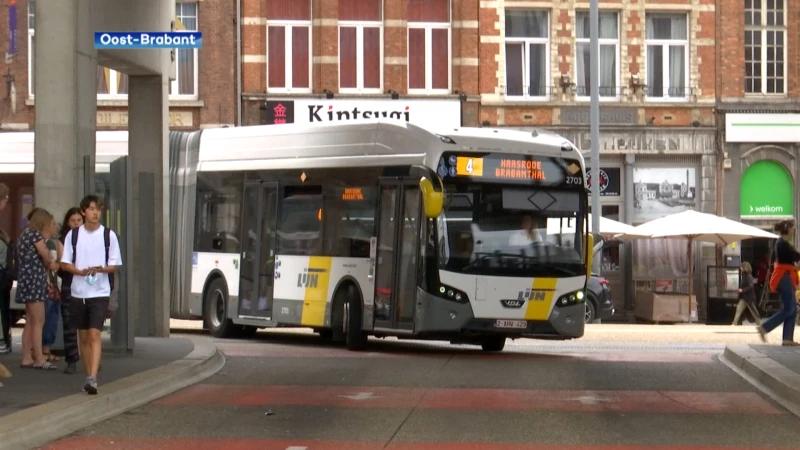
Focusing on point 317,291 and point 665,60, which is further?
point 665,60

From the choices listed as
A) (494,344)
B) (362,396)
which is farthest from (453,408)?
(494,344)

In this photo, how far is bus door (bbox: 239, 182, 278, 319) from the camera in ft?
76.3

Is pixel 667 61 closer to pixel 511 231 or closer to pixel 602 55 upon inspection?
pixel 602 55

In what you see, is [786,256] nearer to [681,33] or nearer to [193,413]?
[193,413]

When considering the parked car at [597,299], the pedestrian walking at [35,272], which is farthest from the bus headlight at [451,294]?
the parked car at [597,299]

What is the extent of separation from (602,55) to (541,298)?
19558 mm

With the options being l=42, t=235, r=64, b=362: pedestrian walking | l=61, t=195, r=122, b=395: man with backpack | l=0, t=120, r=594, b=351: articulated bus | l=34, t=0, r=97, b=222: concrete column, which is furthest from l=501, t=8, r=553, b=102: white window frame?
l=61, t=195, r=122, b=395: man with backpack

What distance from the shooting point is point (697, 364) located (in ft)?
63.0

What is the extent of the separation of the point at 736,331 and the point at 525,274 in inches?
441

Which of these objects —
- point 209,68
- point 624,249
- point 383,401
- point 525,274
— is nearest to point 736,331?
point 624,249

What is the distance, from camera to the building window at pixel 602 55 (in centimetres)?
3891

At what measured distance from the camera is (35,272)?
15.4m

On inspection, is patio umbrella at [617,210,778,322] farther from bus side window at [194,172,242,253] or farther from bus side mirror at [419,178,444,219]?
bus side mirror at [419,178,444,219]

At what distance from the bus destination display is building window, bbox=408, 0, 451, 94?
17838 mm
